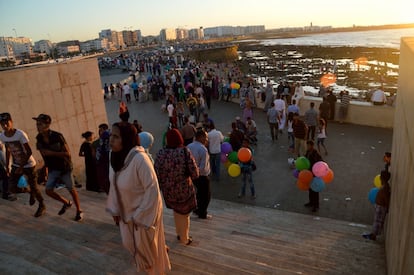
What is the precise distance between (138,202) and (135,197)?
0.05 meters

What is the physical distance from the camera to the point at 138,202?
300 centimetres

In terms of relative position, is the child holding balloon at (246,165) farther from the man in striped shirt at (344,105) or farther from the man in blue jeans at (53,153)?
the man in striped shirt at (344,105)

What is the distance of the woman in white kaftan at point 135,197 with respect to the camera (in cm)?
Answer: 286

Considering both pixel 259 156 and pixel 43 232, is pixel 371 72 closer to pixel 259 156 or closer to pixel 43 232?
pixel 259 156

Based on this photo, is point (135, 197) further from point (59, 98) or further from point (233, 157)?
point (59, 98)

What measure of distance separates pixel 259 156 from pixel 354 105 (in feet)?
15.7

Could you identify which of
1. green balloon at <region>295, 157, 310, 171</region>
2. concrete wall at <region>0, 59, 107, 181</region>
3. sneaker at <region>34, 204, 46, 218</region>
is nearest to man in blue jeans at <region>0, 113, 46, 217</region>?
sneaker at <region>34, 204, 46, 218</region>

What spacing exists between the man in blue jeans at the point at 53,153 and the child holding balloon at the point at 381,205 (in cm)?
425

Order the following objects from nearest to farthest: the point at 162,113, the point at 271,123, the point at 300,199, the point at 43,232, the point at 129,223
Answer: the point at 129,223 → the point at 43,232 → the point at 300,199 → the point at 271,123 → the point at 162,113

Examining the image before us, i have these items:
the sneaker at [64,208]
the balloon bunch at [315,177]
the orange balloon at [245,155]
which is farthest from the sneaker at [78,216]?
the balloon bunch at [315,177]

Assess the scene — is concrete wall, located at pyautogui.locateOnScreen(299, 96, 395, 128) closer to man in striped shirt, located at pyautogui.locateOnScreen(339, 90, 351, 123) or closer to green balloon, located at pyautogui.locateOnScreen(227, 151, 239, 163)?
man in striped shirt, located at pyautogui.locateOnScreen(339, 90, 351, 123)

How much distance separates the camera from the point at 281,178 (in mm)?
8430

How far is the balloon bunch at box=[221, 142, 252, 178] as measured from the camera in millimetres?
7266

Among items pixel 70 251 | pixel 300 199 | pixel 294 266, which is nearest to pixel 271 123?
pixel 300 199
